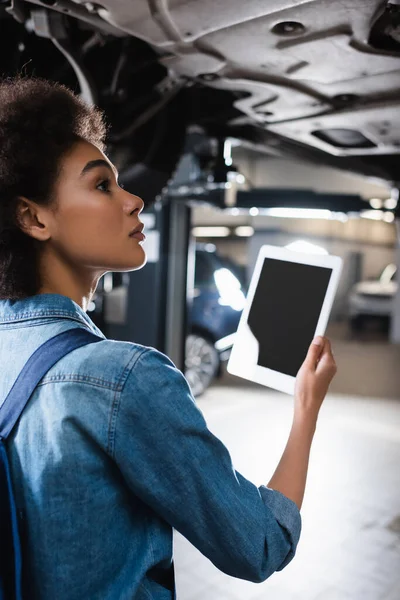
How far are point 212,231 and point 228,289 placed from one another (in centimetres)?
929

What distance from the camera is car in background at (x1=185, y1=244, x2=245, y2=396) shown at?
193 inches

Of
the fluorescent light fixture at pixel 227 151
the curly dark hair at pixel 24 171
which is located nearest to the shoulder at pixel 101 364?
the curly dark hair at pixel 24 171

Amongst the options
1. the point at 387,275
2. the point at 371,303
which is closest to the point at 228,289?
the point at 371,303

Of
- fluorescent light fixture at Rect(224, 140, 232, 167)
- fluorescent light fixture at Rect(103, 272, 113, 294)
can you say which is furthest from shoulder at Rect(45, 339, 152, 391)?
fluorescent light fixture at Rect(224, 140, 232, 167)

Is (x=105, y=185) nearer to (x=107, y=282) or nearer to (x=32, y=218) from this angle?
(x=32, y=218)

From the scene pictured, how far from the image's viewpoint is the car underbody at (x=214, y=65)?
1717 mm

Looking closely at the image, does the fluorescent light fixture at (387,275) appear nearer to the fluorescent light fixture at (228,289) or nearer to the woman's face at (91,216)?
the fluorescent light fixture at (228,289)

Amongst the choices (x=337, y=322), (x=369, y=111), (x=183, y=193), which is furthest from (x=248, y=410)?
(x=337, y=322)

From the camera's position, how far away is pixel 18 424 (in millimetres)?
738

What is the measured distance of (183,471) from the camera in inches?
27.8

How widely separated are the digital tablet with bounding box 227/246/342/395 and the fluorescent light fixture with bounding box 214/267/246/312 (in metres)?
4.01

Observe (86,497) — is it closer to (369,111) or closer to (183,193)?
(369,111)

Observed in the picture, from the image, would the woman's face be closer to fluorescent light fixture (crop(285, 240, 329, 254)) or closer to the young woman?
the young woman

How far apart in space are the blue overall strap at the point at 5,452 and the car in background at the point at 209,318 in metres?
4.03
